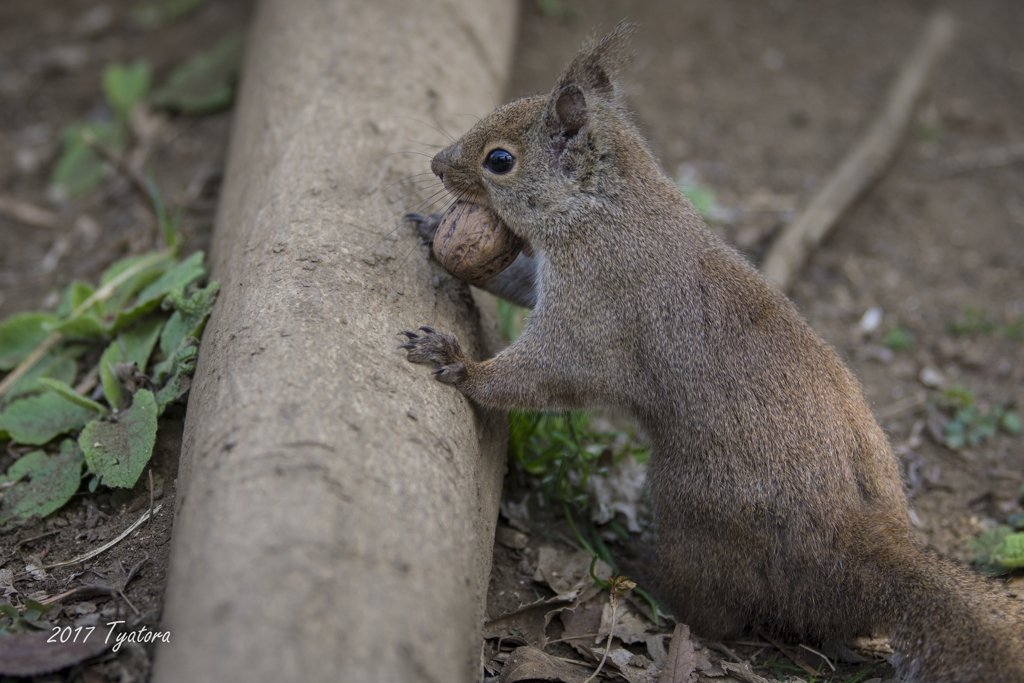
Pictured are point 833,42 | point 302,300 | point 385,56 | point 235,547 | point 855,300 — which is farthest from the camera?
point 833,42

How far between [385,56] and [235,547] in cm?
340

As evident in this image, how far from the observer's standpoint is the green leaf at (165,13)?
774 cm

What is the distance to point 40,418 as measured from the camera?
3572 millimetres

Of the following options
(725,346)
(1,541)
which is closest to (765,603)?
(725,346)

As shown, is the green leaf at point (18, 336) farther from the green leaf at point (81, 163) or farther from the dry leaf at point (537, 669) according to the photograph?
the dry leaf at point (537, 669)

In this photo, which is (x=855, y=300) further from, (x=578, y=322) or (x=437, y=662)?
(x=437, y=662)

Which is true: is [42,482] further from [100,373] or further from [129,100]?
[129,100]

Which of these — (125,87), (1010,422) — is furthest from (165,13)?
(1010,422)

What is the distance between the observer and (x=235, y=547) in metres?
2.18

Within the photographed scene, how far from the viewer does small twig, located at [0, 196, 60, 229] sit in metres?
5.71

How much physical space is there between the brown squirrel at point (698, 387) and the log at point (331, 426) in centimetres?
36

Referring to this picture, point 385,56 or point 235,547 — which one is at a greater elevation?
point 385,56

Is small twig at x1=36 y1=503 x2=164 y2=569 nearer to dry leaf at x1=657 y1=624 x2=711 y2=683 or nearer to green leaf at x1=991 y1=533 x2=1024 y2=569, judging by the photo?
dry leaf at x1=657 y1=624 x2=711 y2=683

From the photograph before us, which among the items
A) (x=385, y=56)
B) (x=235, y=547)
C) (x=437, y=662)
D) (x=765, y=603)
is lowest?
(x=765, y=603)
